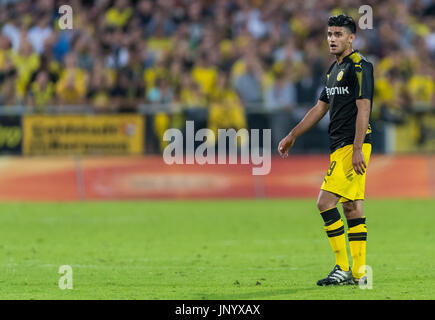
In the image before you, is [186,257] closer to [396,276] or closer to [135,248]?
[135,248]

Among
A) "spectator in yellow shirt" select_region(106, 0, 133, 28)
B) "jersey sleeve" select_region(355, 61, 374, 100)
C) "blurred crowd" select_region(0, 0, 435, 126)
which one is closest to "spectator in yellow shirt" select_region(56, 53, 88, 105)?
"blurred crowd" select_region(0, 0, 435, 126)

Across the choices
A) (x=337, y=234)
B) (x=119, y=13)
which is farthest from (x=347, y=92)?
(x=119, y=13)

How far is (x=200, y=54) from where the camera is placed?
2319 centimetres

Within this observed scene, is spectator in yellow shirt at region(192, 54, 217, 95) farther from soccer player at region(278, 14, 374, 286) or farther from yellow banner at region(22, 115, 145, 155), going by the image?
soccer player at region(278, 14, 374, 286)

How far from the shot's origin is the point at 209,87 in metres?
22.3

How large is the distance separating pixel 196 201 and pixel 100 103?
3.27 metres

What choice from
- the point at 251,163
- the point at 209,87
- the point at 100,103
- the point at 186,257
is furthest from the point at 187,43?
the point at 186,257

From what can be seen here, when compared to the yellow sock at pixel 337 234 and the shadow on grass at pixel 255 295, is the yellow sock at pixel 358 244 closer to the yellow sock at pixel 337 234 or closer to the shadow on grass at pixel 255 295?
the yellow sock at pixel 337 234

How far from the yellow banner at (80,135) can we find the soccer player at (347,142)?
39.1 ft

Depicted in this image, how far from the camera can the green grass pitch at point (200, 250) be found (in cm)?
867

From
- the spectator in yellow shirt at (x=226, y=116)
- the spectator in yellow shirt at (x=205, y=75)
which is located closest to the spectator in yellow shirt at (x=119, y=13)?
the spectator in yellow shirt at (x=205, y=75)

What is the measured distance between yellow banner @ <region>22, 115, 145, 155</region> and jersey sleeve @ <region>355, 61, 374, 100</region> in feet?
40.2

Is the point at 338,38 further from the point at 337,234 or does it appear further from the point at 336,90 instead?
the point at 337,234

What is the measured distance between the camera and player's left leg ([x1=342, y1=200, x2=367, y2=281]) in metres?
8.98
